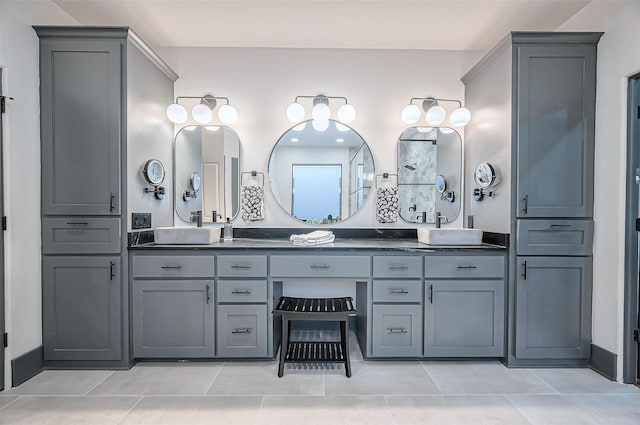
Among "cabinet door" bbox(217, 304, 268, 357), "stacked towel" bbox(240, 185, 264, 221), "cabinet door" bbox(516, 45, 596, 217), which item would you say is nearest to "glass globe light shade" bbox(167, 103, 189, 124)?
"stacked towel" bbox(240, 185, 264, 221)

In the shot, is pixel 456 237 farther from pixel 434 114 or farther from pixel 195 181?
pixel 195 181

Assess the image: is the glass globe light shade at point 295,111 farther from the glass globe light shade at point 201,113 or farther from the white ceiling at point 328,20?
the glass globe light shade at point 201,113

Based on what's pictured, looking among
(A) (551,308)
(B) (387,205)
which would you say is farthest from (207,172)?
(A) (551,308)

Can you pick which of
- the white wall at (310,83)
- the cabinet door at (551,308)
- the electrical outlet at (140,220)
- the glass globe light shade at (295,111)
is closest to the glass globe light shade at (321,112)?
the glass globe light shade at (295,111)

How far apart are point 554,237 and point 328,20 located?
2.28 meters

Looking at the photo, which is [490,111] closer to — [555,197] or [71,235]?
[555,197]

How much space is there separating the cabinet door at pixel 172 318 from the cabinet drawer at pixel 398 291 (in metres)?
1.20

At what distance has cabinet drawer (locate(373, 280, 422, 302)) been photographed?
246 cm

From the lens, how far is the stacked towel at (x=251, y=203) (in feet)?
10.1

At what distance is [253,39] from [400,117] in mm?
1442

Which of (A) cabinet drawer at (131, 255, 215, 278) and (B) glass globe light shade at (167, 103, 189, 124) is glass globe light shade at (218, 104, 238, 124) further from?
(A) cabinet drawer at (131, 255, 215, 278)

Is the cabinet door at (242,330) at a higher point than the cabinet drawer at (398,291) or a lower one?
lower

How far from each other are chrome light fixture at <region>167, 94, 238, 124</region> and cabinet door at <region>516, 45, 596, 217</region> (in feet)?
7.36

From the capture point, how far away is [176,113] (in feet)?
9.57
